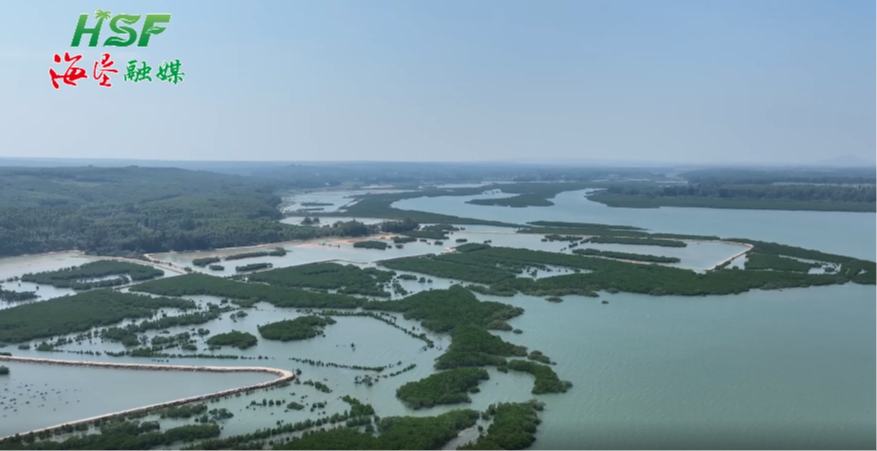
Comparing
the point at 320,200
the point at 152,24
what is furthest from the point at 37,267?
the point at 320,200

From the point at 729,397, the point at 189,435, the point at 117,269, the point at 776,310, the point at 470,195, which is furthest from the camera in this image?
the point at 470,195

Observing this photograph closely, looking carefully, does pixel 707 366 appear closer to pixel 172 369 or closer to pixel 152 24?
pixel 172 369

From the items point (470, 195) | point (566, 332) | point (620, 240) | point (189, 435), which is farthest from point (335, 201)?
point (189, 435)

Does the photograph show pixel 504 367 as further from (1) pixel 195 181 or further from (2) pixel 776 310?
(1) pixel 195 181

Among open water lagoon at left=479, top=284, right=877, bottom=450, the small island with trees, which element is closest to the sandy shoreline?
the small island with trees

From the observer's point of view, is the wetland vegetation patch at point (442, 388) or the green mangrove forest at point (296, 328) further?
the green mangrove forest at point (296, 328)

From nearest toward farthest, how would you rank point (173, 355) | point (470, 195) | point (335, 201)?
point (173, 355), point (335, 201), point (470, 195)

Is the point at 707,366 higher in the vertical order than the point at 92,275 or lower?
higher

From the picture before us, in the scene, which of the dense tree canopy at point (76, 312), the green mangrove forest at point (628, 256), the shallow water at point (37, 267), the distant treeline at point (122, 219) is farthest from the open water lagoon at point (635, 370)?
the distant treeline at point (122, 219)

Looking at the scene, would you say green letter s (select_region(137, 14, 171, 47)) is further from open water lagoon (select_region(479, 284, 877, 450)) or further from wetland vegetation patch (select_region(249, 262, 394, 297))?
wetland vegetation patch (select_region(249, 262, 394, 297))

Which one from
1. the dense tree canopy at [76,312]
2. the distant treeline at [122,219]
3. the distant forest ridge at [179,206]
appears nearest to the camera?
the dense tree canopy at [76,312]

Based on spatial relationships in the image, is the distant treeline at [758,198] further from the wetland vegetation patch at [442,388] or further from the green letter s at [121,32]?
the green letter s at [121,32]
